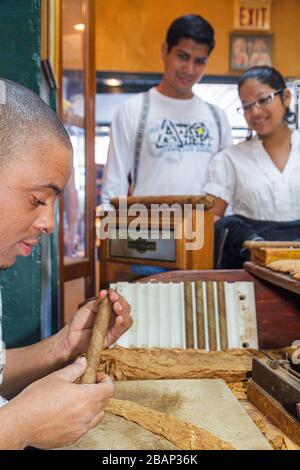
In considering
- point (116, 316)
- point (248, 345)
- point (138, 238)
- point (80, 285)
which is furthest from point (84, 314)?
point (80, 285)

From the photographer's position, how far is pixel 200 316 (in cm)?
146

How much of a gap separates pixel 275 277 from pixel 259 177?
0.88 m

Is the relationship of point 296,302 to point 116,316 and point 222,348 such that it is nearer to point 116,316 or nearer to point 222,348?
point 222,348

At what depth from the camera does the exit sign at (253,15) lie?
4.79 meters

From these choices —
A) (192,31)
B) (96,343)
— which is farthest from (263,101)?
(96,343)

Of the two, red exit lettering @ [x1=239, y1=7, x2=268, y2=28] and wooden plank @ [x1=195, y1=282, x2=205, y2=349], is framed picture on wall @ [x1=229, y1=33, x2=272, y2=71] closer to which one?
red exit lettering @ [x1=239, y1=7, x2=268, y2=28]

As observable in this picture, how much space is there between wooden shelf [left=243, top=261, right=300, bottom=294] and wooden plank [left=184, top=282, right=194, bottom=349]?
7.1 inches

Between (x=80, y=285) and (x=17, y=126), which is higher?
(x=17, y=126)

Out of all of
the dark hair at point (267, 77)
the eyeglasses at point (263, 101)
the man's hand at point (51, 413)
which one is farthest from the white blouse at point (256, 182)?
the man's hand at point (51, 413)

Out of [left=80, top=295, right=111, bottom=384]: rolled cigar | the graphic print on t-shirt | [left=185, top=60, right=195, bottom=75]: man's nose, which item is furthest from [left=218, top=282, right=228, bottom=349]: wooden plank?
[left=185, top=60, right=195, bottom=75]: man's nose

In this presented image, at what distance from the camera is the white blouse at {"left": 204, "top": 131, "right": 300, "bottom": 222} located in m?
2.00

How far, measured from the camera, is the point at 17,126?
0.97 meters

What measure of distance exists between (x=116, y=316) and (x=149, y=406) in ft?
0.75

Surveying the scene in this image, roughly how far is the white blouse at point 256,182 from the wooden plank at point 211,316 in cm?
63
